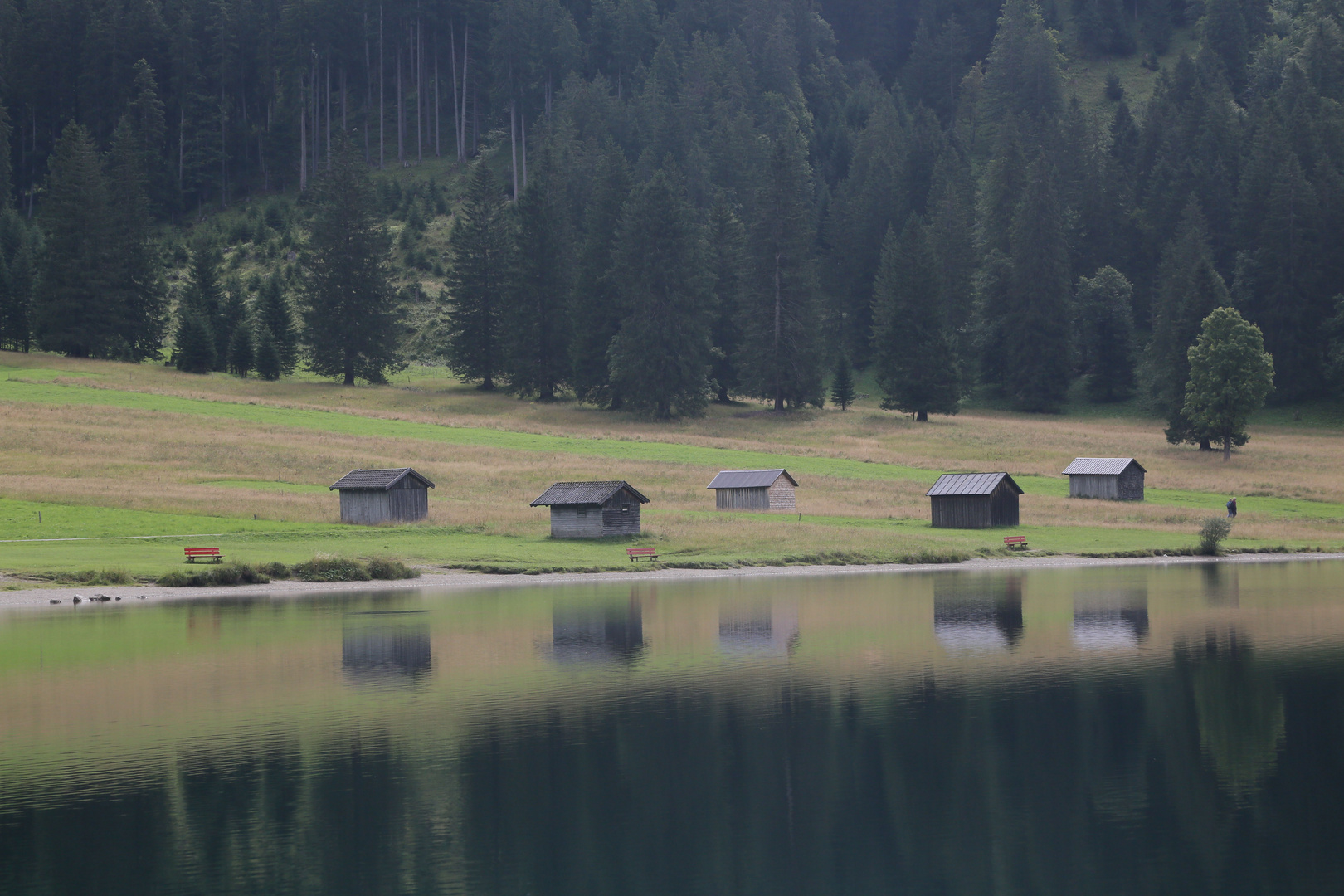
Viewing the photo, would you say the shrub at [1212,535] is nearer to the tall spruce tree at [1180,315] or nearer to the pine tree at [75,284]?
the tall spruce tree at [1180,315]

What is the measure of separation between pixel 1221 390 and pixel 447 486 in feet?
177

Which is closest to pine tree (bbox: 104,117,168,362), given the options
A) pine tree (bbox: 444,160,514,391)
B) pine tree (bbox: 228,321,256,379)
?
pine tree (bbox: 228,321,256,379)

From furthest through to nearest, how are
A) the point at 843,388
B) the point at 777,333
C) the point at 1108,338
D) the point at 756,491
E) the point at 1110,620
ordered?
the point at 1108,338 < the point at 843,388 < the point at 777,333 < the point at 756,491 < the point at 1110,620

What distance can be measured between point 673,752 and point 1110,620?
22.5 metres

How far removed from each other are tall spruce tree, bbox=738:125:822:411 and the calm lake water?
218 feet

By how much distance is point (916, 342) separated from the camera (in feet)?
370

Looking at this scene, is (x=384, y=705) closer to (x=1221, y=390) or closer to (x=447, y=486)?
(x=447, y=486)

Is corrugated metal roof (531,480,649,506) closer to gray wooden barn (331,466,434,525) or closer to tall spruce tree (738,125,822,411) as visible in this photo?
gray wooden barn (331,466,434,525)

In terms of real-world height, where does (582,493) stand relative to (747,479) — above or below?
below

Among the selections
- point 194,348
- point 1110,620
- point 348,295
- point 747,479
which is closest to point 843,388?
point 747,479

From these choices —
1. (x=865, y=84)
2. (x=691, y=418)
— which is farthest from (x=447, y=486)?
(x=865, y=84)

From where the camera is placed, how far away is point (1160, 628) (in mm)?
41719

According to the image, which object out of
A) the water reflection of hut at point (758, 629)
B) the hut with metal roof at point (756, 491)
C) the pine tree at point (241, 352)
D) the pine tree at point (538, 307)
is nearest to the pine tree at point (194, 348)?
the pine tree at point (241, 352)

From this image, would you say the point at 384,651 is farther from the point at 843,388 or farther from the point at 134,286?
the point at 134,286
